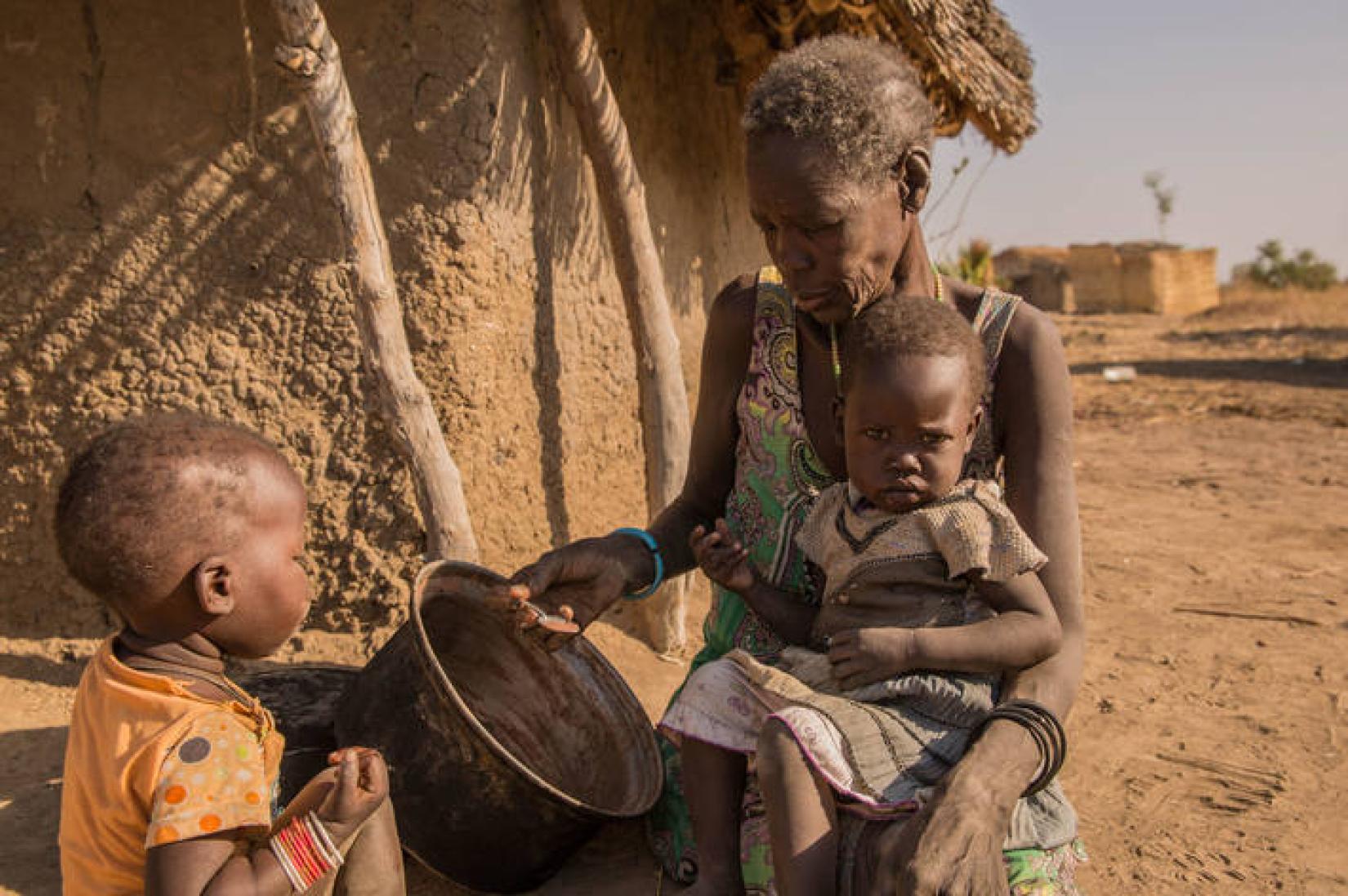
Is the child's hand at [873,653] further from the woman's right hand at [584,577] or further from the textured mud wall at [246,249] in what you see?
the textured mud wall at [246,249]

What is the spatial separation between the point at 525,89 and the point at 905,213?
6.70 feet

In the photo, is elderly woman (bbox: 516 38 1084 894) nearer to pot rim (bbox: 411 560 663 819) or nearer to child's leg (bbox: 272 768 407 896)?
Result: pot rim (bbox: 411 560 663 819)

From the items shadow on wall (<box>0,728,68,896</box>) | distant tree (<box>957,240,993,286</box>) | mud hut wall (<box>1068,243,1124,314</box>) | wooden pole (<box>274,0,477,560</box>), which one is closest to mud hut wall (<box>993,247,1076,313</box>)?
mud hut wall (<box>1068,243,1124,314</box>)

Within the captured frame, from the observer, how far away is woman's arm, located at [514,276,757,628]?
2555 mm

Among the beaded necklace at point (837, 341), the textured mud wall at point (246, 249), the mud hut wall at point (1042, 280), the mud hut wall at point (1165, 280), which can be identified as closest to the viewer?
the beaded necklace at point (837, 341)

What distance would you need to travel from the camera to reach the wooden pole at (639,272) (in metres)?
3.97

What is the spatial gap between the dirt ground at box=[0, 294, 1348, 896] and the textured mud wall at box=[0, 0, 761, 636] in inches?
18.3

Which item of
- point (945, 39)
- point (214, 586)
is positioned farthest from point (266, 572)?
point (945, 39)

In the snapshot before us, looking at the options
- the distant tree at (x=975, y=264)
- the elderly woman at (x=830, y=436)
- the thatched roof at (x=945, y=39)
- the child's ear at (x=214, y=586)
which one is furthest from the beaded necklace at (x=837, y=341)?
the distant tree at (x=975, y=264)

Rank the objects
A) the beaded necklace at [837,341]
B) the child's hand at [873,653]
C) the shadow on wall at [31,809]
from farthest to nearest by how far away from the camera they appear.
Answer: the shadow on wall at [31,809]
the beaded necklace at [837,341]
the child's hand at [873,653]

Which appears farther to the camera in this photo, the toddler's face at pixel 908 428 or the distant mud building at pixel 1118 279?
the distant mud building at pixel 1118 279

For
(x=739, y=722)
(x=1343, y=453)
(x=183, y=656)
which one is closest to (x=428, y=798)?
(x=739, y=722)

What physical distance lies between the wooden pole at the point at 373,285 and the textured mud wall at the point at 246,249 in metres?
0.17

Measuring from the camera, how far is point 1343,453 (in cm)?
858
